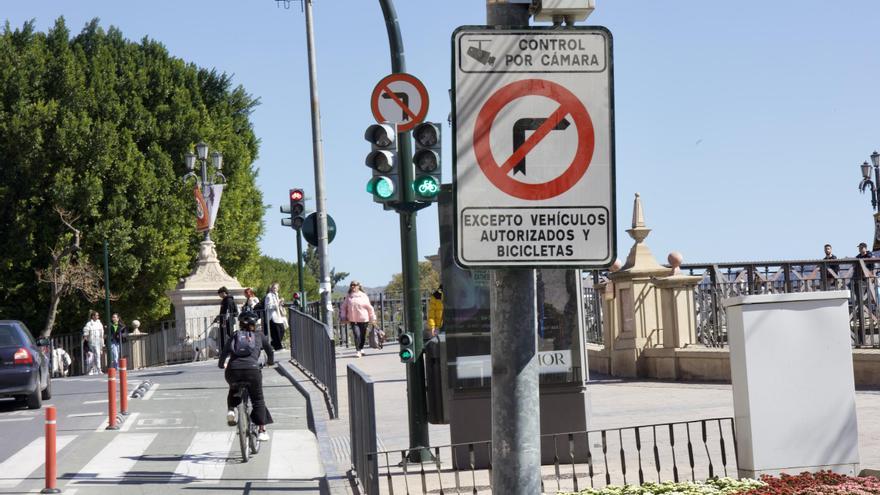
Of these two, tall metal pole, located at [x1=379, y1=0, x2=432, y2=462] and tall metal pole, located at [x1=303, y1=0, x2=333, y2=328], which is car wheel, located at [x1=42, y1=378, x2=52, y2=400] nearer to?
tall metal pole, located at [x1=303, y1=0, x2=333, y2=328]

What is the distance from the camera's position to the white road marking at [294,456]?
1271 centimetres

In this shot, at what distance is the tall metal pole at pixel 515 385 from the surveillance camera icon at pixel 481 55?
23.2 inches

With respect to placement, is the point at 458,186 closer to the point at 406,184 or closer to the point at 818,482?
the point at 818,482

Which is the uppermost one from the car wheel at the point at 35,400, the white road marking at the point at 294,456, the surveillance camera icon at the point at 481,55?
the surveillance camera icon at the point at 481,55

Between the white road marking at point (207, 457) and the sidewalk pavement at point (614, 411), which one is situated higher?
the sidewalk pavement at point (614, 411)

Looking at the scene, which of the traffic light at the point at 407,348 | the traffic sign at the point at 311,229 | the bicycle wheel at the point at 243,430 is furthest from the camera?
the traffic sign at the point at 311,229

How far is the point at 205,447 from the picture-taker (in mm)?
14938

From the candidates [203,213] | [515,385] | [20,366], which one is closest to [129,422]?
[20,366]

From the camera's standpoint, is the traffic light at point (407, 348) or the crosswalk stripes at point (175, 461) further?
the crosswalk stripes at point (175, 461)

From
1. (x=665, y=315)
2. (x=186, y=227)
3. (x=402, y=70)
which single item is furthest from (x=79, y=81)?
(x=402, y=70)

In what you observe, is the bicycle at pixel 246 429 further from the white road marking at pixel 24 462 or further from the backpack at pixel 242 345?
the white road marking at pixel 24 462

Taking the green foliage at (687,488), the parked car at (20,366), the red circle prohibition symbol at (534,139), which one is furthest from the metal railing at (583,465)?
the parked car at (20,366)

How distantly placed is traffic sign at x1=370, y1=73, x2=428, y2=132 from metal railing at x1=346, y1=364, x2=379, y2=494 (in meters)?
2.40

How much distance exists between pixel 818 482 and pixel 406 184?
5.44m
